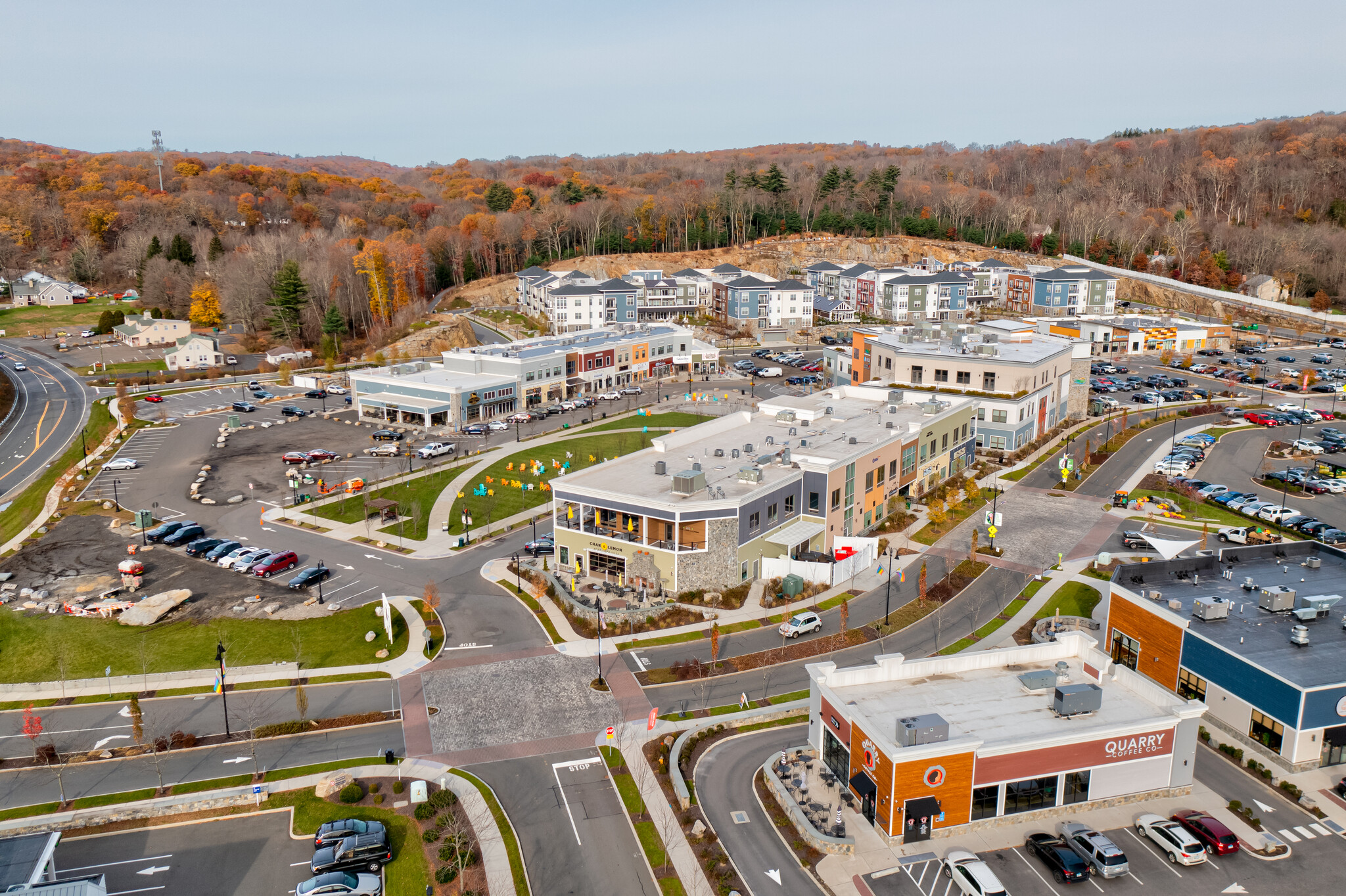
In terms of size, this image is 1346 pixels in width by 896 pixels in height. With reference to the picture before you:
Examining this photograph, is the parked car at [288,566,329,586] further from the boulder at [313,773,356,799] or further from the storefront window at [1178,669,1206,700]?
the storefront window at [1178,669,1206,700]

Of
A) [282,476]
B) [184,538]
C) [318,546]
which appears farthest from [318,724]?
[282,476]

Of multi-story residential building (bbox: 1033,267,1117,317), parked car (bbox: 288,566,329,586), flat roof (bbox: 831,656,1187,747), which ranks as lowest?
parked car (bbox: 288,566,329,586)

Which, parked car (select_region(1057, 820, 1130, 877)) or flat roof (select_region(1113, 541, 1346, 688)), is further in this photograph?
flat roof (select_region(1113, 541, 1346, 688))

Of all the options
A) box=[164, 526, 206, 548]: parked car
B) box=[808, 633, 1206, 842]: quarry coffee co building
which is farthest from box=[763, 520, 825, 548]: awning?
box=[164, 526, 206, 548]: parked car

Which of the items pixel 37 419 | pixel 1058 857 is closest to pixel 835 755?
pixel 1058 857

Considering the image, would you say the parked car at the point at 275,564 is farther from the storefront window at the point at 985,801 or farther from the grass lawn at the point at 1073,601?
the grass lawn at the point at 1073,601
